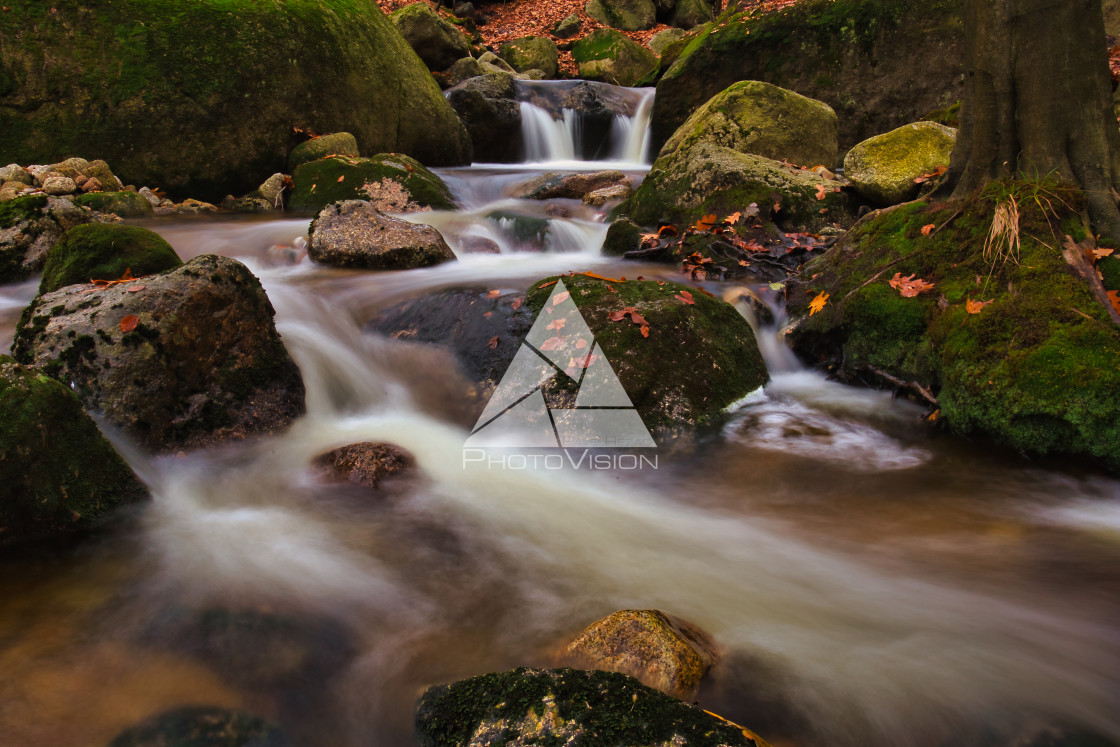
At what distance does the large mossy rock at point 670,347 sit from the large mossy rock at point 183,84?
6.80 m

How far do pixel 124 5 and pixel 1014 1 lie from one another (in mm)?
10213

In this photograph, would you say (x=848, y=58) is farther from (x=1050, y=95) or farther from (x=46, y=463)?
(x=46, y=463)

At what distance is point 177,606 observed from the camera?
2666 mm

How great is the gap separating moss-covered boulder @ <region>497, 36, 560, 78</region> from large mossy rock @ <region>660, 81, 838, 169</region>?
45.4 ft

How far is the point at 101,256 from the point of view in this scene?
182 inches

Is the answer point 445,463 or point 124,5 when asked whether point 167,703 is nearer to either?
point 445,463

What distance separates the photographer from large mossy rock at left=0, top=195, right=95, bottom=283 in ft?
19.7

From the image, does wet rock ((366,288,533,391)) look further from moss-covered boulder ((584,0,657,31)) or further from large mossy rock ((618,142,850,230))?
moss-covered boulder ((584,0,657,31))

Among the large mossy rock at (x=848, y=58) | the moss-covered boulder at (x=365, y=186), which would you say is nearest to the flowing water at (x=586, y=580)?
the moss-covered boulder at (x=365, y=186)

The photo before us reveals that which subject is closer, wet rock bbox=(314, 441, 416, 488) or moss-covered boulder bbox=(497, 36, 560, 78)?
wet rock bbox=(314, 441, 416, 488)

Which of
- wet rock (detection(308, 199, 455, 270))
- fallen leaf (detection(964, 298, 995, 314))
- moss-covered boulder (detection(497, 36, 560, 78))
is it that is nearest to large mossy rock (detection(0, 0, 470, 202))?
wet rock (detection(308, 199, 455, 270))

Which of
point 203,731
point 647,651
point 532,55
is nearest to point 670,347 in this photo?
point 647,651

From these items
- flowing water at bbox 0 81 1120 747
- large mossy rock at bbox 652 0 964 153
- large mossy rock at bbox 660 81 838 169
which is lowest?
flowing water at bbox 0 81 1120 747

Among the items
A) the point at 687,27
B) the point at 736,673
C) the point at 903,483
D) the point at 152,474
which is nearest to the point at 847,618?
the point at 736,673
